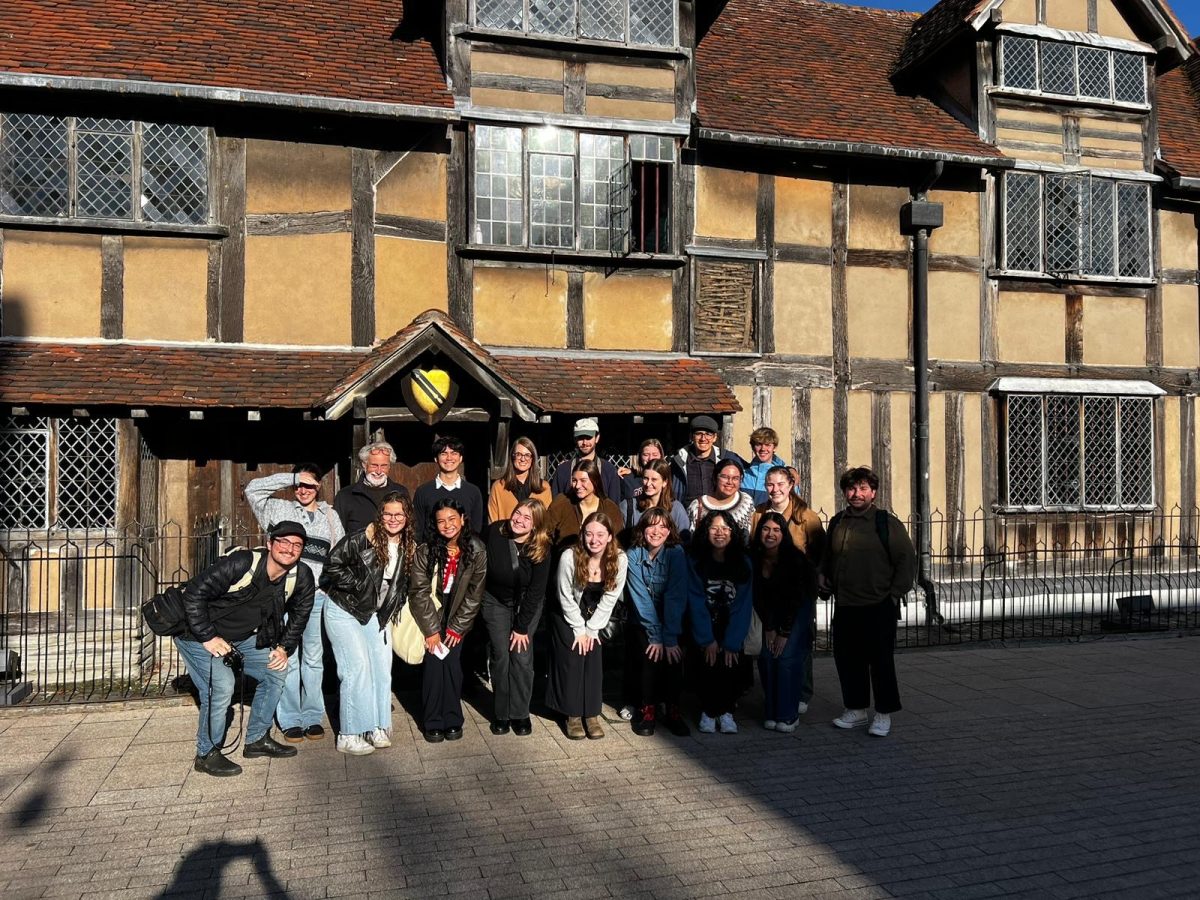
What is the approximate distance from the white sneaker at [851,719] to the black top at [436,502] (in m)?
3.01

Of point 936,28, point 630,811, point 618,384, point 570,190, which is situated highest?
point 936,28

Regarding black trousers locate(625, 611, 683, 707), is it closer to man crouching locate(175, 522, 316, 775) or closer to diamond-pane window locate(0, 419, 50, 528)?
man crouching locate(175, 522, 316, 775)

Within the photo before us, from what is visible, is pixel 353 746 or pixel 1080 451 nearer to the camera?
pixel 353 746

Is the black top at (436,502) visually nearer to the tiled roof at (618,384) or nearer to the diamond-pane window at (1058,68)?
the tiled roof at (618,384)

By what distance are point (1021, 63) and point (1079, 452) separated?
17.5 ft

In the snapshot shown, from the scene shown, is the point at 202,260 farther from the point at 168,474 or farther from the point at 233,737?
the point at 233,737

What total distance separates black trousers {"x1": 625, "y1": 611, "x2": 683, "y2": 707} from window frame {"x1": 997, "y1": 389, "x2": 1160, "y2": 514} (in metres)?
7.34

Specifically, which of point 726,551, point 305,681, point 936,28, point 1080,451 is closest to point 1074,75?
point 936,28

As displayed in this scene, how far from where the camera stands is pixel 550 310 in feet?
35.5

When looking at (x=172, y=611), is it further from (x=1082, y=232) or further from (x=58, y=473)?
(x=1082, y=232)

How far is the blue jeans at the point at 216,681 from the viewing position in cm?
571

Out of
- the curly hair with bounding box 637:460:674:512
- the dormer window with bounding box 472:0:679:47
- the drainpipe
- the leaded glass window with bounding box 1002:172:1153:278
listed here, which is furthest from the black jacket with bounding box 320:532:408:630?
the leaded glass window with bounding box 1002:172:1153:278

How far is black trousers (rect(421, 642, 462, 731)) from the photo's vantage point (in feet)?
21.1

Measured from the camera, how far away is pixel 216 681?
573cm
